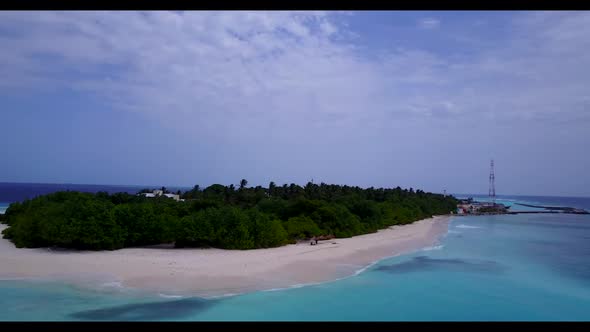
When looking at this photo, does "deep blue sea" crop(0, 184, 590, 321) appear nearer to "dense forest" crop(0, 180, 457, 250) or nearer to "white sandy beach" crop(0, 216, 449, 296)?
"white sandy beach" crop(0, 216, 449, 296)

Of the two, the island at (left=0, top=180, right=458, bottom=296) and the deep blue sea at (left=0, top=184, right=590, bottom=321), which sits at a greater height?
the island at (left=0, top=180, right=458, bottom=296)

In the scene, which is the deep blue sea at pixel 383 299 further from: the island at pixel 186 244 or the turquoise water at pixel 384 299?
the island at pixel 186 244

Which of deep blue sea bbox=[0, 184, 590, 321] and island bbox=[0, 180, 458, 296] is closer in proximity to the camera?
deep blue sea bbox=[0, 184, 590, 321]

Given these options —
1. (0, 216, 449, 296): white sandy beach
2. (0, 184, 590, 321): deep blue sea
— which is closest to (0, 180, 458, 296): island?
(0, 216, 449, 296): white sandy beach

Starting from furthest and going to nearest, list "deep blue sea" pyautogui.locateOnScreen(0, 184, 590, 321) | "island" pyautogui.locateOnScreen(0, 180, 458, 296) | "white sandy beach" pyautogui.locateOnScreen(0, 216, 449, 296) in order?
"island" pyautogui.locateOnScreen(0, 180, 458, 296)
"white sandy beach" pyautogui.locateOnScreen(0, 216, 449, 296)
"deep blue sea" pyautogui.locateOnScreen(0, 184, 590, 321)

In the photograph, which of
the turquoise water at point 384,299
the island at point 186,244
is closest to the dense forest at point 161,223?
the island at point 186,244

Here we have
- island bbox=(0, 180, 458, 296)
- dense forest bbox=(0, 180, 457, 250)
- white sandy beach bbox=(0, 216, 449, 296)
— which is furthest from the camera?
dense forest bbox=(0, 180, 457, 250)

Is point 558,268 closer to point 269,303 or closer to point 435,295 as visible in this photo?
point 435,295

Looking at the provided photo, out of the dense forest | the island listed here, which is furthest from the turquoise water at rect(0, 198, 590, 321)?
the dense forest

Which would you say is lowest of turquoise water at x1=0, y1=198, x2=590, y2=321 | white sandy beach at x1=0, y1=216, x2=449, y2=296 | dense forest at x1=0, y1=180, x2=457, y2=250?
turquoise water at x1=0, y1=198, x2=590, y2=321
